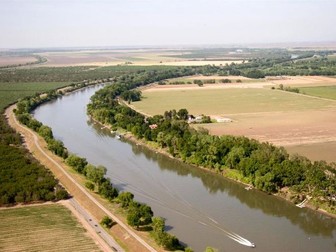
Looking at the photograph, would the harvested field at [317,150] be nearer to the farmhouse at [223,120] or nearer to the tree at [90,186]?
the farmhouse at [223,120]

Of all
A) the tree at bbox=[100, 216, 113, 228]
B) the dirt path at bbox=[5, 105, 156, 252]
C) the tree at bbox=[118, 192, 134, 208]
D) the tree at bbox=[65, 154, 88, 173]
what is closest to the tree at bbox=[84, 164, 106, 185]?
the dirt path at bbox=[5, 105, 156, 252]

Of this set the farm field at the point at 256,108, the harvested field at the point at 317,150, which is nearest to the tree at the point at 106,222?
the harvested field at the point at 317,150

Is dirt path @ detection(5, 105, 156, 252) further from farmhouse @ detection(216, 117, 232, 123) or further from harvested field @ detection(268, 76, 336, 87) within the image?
harvested field @ detection(268, 76, 336, 87)

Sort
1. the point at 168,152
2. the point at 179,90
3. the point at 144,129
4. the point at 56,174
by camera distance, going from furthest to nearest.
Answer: the point at 179,90 → the point at 144,129 → the point at 168,152 → the point at 56,174

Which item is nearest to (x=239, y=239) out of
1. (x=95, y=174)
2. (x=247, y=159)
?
(x=247, y=159)

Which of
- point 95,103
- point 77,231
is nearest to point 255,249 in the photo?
point 77,231

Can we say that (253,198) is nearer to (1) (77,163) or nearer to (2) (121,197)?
(2) (121,197)

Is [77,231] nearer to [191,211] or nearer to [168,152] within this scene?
[191,211]
